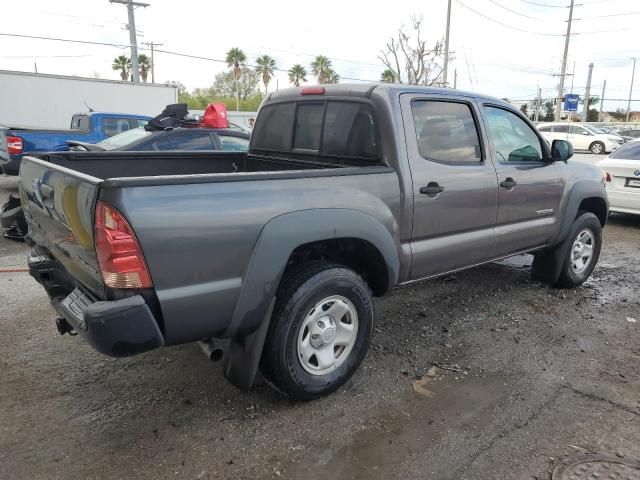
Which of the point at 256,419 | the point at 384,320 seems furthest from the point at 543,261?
the point at 256,419

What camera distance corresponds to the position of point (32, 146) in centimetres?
916

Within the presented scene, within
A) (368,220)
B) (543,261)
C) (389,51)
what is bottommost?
(543,261)

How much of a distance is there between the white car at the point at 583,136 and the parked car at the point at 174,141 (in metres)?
24.7

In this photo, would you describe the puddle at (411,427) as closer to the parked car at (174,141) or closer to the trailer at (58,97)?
the parked car at (174,141)

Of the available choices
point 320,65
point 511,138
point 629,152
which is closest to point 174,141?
point 511,138

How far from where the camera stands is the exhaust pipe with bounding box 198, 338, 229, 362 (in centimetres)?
285

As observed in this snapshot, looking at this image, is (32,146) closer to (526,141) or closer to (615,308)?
(526,141)

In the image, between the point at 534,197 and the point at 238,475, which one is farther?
the point at 534,197

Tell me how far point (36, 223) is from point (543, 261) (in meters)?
4.55

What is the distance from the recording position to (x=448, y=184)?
3.56 m

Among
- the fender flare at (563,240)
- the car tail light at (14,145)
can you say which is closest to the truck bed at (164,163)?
the fender flare at (563,240)

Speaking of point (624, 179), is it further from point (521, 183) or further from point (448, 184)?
point (448, 184)

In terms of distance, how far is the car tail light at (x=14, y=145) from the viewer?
29.5ft

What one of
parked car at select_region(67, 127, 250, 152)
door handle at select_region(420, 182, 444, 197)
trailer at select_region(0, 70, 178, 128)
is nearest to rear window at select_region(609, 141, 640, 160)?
parked car at select_region(67, 127, 250, 152)
